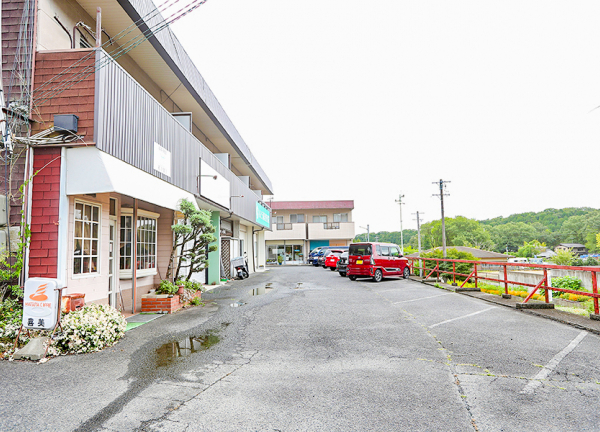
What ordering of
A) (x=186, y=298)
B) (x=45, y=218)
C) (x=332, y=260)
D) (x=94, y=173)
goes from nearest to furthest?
(x=45, y=218) < (x=94, y=173) < (x=186, y=298) < (x=332, y=260)

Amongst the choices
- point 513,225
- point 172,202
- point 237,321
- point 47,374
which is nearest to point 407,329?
point 237,321

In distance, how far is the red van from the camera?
17984mm

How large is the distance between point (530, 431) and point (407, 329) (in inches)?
159

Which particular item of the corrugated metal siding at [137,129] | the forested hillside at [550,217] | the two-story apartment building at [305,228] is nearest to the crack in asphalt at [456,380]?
the corrugated metal siding at [137,129]

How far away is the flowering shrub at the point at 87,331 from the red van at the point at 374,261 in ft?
42.6

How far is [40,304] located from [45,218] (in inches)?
66.2

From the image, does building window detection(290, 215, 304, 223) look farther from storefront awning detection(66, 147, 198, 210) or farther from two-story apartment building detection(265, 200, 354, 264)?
storefront awning detection(66, 147, 198, 210)

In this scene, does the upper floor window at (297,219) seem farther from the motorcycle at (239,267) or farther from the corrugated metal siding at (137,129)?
the corrugated metal siding at (137,129)

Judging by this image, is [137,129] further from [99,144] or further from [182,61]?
[182,61]

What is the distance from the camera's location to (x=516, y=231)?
105m

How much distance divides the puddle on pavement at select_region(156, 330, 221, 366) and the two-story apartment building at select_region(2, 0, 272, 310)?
2.28 meters

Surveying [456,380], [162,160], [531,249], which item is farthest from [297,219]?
[531,249]

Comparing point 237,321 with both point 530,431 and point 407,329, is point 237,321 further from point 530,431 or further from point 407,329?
point 530,431

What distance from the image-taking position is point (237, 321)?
8297 millimetres
